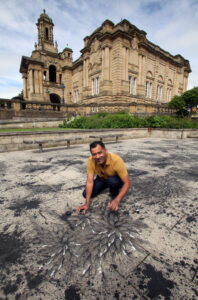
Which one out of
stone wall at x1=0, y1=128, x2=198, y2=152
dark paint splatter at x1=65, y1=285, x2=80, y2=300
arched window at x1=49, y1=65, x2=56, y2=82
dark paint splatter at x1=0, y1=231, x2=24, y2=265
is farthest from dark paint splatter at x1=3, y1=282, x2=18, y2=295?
arched window at x1=49, y1=65, x2=56, y2=82

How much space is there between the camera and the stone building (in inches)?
933

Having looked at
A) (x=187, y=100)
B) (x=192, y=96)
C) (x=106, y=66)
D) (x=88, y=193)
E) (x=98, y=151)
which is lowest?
(x=88, y=193)

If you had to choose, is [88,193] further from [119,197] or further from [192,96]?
[192,96]

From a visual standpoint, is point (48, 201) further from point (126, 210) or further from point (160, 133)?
point (160, 133)

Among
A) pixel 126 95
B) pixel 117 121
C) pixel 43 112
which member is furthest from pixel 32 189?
pixel 126 95

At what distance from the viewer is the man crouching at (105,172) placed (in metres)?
2.22

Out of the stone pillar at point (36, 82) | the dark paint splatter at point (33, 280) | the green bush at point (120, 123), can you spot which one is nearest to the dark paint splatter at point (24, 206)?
the dark paint splatter at point (33, 280)

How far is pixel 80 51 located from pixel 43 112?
20.4 meters

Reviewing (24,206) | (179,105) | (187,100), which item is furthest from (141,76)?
(24,206)

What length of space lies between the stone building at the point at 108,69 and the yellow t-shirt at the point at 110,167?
22.9 meters

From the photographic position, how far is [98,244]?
1.83 meters

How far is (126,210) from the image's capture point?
2547 mm

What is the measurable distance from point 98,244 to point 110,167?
3.59ft

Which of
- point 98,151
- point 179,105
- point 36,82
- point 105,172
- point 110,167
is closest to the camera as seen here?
point 98,151
